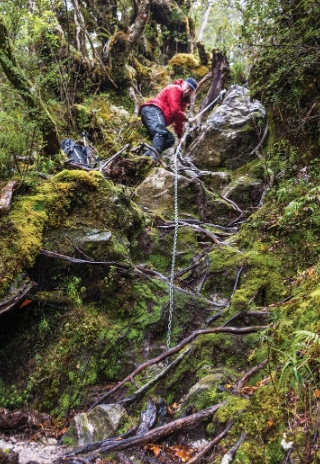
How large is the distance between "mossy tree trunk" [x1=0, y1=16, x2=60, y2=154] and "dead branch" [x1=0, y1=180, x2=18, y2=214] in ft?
5.19

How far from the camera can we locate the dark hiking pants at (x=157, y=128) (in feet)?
29.0

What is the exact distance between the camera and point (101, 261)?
160 inches

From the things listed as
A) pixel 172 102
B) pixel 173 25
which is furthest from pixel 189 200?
pixel 173 25

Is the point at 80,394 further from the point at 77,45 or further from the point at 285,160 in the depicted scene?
the point at 77,45

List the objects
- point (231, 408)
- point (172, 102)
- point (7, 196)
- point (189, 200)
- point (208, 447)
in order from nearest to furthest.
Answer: point (208, 447)
point (231, 408)
point (7, 196)
point (189, 200)
point (172, 102)

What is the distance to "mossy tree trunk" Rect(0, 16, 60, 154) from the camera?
201 inches

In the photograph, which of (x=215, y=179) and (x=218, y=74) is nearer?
(x=215, y=179)

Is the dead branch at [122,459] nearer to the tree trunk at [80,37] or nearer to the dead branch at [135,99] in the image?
the dead branch at [135,99]

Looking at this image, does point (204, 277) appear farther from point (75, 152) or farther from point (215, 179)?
point (75, 152)

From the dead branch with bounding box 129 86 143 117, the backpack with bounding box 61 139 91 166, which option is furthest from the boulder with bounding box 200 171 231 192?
the dead branch with bounding box 129 86 143 117

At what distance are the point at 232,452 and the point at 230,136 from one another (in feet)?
24.6

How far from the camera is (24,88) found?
5445 millimetres

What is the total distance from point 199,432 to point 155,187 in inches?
195

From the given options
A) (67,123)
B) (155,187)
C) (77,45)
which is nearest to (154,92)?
(77,45)
